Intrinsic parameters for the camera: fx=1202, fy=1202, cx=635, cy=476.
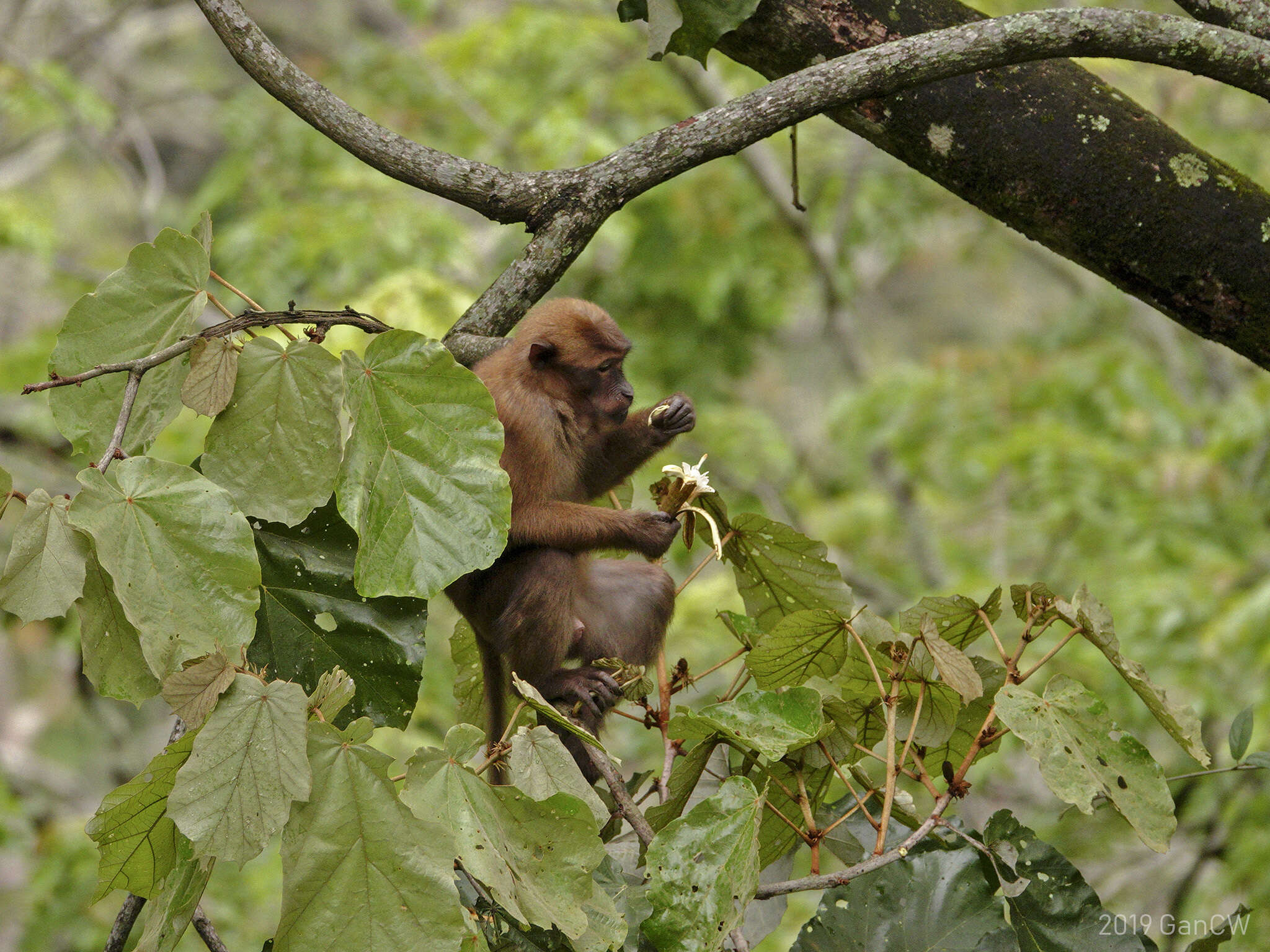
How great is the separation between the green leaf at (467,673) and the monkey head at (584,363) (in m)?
0.76

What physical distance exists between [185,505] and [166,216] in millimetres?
12751

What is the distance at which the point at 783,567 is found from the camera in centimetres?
247

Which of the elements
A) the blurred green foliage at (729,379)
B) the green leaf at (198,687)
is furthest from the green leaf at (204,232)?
the blurred green foliage at (729,379)

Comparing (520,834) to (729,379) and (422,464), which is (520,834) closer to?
(422,464)

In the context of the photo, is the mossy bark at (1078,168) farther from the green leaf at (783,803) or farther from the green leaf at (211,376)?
the green leaf at (211,376)

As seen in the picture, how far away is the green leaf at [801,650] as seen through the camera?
2059mm

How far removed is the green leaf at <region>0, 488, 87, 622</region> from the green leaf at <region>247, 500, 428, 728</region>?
1.29 ft

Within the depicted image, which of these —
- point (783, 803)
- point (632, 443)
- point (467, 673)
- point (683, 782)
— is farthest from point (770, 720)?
point (632, 443)

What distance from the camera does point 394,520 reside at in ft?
6.04

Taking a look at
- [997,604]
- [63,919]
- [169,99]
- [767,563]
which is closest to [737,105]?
[767,563]

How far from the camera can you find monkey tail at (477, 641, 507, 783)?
3092 mm

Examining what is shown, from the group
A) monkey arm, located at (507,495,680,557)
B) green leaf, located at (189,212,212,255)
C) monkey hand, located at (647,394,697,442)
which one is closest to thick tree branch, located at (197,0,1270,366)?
green leaf, located at (189,212,212,255)

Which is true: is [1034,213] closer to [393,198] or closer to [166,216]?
[393,198]

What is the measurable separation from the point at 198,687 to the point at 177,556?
0.19m
